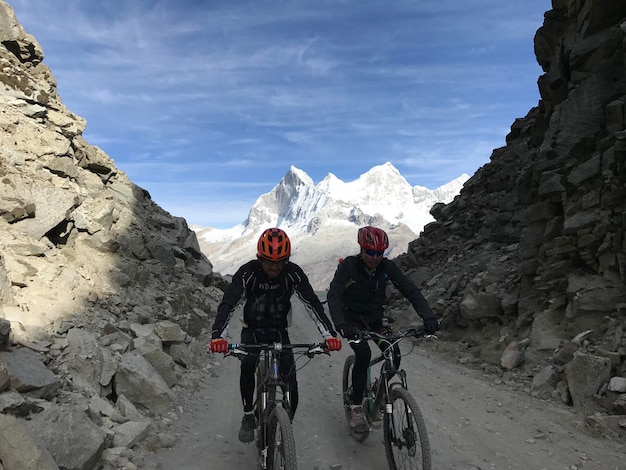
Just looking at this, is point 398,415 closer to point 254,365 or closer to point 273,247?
point 254,365

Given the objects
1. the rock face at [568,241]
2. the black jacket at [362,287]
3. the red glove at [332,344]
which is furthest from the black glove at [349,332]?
the rock face at [568,241]

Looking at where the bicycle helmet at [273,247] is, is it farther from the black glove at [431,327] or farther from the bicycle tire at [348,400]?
the bicycle tire at [348,400]

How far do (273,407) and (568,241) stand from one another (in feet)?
35.4

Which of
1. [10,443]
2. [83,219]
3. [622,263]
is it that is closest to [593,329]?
[622,263]

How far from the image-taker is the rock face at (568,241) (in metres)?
9.77

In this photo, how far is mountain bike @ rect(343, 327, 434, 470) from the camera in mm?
4762

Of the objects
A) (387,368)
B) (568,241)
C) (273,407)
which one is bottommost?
(273,407)

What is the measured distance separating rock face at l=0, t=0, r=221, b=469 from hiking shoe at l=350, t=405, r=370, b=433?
3.15 m

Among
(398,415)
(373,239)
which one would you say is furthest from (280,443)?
(373,239)

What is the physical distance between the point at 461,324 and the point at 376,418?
32.9 feet

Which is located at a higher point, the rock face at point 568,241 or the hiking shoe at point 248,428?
the rock face at point 568,241

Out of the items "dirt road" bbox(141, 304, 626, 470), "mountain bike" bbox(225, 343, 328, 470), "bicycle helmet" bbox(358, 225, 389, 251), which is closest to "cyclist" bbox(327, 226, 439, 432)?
"bicycle helmet" bbox(358, 225, 389, 251)

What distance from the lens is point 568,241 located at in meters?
11.9

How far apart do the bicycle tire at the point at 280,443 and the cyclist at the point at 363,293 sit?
5.81 feet
